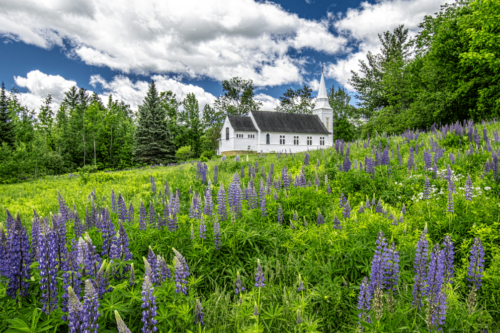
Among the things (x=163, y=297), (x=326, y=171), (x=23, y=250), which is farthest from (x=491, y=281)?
(x=326, y=171)

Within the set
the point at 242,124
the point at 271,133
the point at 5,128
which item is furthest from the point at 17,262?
the point at 271,133

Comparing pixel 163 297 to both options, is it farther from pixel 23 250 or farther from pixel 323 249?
pixel 323 249

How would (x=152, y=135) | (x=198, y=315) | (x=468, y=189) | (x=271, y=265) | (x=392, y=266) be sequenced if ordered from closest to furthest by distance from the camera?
1. (x=198, y=315)
2. (x=392, y=266)
3. (x=271, y=265)
4. (x=468, y=189)
5. (x=152, y=135)

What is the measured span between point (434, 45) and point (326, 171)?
845 inches

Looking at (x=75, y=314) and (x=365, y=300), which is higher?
(x=75, y=314)

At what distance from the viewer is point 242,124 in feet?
144

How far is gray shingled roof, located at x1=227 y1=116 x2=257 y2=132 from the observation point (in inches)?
1687

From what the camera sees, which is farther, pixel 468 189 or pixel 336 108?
pixel 336 108

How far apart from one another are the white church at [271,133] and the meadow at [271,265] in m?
36.5

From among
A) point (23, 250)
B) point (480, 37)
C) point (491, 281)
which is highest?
point (480, 37)

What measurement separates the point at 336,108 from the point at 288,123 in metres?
21.3

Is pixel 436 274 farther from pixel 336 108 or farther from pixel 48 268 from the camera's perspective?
pixel 336 108

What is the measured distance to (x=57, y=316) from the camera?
2227 mm

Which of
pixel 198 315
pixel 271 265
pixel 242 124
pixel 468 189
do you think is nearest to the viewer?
pixel 198 315
